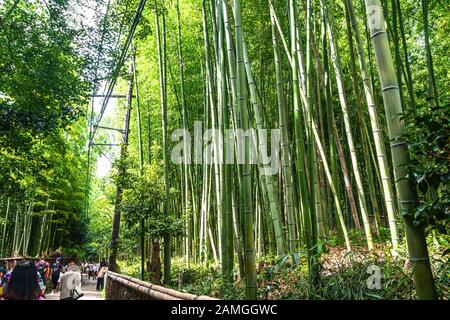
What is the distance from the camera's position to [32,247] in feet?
44.4

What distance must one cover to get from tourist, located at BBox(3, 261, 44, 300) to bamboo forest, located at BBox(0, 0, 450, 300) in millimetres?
Result: 845

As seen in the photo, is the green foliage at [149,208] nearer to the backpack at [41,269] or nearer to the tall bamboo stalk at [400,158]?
the backpack at [41,269]

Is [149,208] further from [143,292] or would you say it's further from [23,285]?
[23,285]

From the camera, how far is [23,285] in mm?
1855

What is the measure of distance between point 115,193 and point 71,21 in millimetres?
2660

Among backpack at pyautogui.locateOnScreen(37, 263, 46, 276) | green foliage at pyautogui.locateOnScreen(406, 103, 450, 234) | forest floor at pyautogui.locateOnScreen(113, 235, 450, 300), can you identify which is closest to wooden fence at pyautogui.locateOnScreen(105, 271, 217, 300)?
forest floor at pyautogui.locateOnScreen(113, 235, 450, 300)

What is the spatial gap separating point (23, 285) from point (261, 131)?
2127mm

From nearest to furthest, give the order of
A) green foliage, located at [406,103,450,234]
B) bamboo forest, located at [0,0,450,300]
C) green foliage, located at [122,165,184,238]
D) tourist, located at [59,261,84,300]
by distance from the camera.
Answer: green foliage, located at [406,103,450,234]
bamboo forest, located at [0,0,450,300]
tourist, located at [59,261,84,300]
green foliage, located at [122,165,184,238]

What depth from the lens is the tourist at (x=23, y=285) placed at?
1.84 meters

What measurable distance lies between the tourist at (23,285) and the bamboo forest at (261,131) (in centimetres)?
85

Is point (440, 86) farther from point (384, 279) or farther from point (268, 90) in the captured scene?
point (384, 279)

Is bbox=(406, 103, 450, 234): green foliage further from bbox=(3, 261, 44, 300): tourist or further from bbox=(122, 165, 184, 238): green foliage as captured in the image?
bbox=(122, 165, 184, 238): green foliage

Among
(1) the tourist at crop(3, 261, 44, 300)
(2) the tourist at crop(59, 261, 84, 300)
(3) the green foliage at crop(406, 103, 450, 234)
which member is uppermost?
(3) the green foliage at crop(406, 103, 450, 234)

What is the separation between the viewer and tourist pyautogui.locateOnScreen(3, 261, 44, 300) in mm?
1836
